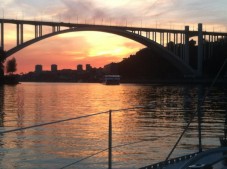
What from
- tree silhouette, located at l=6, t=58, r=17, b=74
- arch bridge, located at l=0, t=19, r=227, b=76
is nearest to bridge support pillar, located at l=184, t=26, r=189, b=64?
arch bridge, located at l=0, t=19, r=227, b=76

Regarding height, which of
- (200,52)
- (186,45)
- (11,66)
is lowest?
(11,66)

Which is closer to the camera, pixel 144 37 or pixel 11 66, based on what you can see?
pixel 144 37

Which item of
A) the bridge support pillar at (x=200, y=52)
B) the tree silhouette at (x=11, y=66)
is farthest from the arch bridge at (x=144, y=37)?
the tree silhouette at (x=11, y=66)

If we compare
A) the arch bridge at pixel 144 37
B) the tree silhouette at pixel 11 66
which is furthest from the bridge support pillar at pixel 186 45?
the tree silhouette at pixel 11 66

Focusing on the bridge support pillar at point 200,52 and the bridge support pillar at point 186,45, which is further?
the bridge support pillar at point 200,52

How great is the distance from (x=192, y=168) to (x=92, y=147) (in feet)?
33.5

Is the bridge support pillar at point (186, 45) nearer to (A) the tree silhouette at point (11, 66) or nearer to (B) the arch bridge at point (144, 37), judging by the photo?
(B) the arch bridge at point (144, 37)

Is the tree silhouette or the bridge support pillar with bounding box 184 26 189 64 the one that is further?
the tree silhouette

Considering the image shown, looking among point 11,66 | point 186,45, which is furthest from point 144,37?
point 11,66

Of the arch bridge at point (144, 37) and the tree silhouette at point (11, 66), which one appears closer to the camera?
the arch bridge at point (144, 37)

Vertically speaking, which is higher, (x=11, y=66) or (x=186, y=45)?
(x=186, y=45)

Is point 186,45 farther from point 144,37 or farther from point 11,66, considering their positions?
point 11,66

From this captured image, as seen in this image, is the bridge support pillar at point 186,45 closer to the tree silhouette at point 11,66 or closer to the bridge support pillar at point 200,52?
the bridge support pillar at point 200,52

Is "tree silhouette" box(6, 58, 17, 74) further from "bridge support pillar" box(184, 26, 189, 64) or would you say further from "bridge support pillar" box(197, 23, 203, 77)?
"bridge support pillar" box(184, 26, 189, 64)
